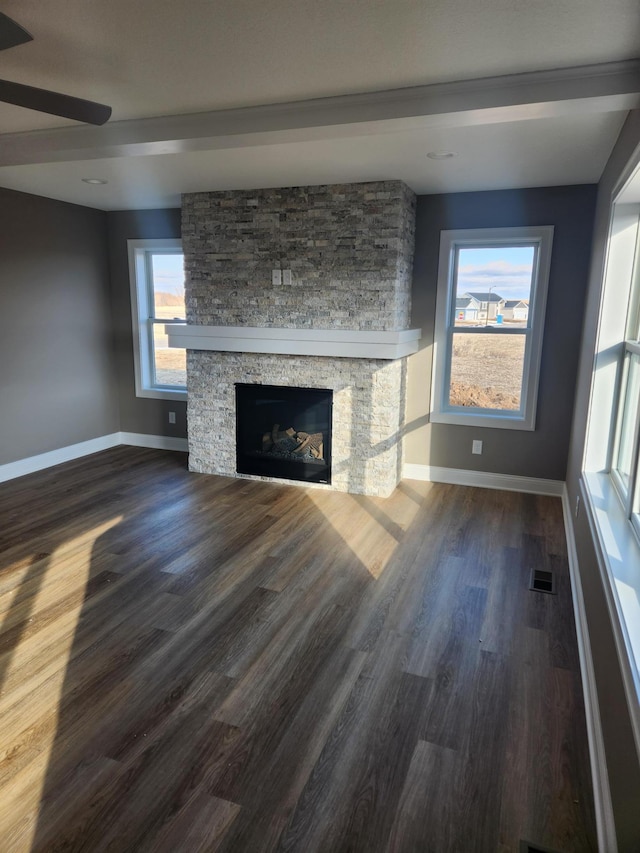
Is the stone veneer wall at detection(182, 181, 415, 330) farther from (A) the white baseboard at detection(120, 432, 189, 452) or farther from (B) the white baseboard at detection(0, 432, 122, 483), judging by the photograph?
(B) the white baseboard at detection(0, 432, 122, 483)

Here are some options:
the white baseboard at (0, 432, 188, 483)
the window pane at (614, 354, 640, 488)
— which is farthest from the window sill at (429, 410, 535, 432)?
the white baseboard at (0, 432, 188, 483)

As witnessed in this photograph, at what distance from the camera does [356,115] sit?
2588 millimetres

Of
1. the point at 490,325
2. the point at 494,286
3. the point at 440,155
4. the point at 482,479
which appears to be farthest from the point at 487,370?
the point at 440,155

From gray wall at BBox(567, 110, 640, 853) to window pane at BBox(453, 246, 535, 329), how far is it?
0.64m

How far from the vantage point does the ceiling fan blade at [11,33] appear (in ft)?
Answer: 5.44

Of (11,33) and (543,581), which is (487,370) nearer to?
(543,581)

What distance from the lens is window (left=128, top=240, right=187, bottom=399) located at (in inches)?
224

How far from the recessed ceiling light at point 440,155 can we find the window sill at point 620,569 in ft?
6.82

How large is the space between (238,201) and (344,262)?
1061 mm

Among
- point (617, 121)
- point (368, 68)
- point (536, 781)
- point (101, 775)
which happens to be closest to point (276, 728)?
point (101, 775)

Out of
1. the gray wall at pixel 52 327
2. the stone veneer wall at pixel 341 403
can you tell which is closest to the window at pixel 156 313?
the gray wall at pixel 52 327

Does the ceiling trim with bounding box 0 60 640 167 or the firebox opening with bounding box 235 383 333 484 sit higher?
the ceiling trim with bounding box 0 60 640 167

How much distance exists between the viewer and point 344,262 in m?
4.42

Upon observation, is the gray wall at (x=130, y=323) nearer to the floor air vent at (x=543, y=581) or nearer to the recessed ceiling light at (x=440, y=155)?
the recessed ceiling light at (x=440, y=155)
